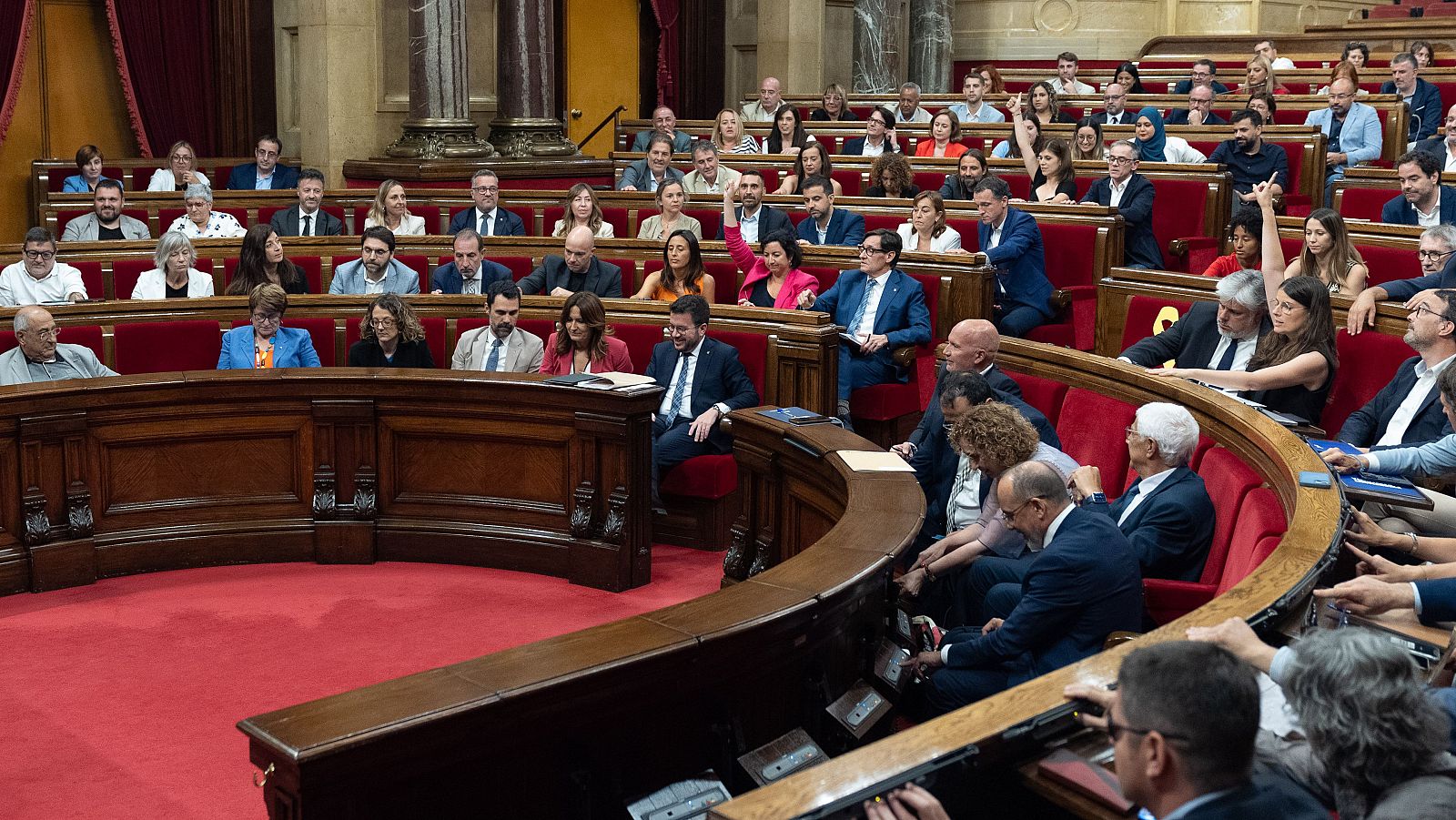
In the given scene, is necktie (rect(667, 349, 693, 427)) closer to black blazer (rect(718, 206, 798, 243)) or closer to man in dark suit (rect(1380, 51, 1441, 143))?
black blazer (rect(718, 206, 798, 243))

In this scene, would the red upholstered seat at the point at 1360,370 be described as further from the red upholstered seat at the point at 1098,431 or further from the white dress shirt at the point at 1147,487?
the white dress shirt at the point at 1147,487

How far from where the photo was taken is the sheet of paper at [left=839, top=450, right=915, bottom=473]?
13.2 ft

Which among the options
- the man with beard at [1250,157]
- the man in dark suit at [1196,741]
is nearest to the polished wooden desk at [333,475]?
the man in dark suit at [1196,741]

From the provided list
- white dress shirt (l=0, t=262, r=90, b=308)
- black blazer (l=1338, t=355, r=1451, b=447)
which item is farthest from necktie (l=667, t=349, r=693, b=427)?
white dress shirt (l=0, t=262, r=90, b=308)

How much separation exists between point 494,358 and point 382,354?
457mm

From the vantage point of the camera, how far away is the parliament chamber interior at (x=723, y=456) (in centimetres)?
234

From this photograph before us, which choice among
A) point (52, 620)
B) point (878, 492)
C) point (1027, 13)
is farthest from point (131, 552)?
point (1027, 13)

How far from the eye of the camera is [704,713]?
278 centimetres

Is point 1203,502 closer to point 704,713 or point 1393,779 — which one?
point 704,713

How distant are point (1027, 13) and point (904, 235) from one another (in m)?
8.62

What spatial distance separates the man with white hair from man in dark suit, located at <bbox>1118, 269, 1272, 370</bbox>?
1.19 meters

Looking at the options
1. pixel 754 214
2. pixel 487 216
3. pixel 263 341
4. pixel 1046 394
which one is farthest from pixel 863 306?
pixel 487 216

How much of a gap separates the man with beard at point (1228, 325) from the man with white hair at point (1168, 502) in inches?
54.7

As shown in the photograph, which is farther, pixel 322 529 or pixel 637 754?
pixel 322 529
